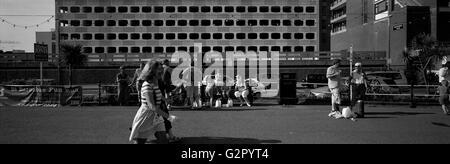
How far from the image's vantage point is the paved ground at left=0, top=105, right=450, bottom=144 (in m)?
8.90

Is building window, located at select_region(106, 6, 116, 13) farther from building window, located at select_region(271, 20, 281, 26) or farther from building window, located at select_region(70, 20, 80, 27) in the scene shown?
building window, located at select_region(271, 20, 281, 26)

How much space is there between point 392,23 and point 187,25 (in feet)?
113

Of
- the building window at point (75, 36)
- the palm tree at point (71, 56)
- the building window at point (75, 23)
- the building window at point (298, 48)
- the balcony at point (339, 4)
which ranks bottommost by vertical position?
the palm tree at point (71, 56)

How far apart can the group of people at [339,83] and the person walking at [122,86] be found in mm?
7932

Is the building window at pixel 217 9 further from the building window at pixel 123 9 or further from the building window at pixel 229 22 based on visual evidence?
the building window at pixel 123 9

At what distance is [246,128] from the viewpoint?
10664mm

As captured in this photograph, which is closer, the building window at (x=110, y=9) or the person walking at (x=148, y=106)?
the person walking at (x=148, y=106)

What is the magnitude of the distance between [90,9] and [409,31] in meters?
49.4

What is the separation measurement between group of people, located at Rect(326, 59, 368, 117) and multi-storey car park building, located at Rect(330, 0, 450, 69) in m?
24.2

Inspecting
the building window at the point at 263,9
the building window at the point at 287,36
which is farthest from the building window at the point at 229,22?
the building window at the point at 287,36

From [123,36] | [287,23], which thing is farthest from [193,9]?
[287,23]

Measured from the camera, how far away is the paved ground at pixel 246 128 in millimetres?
8898
